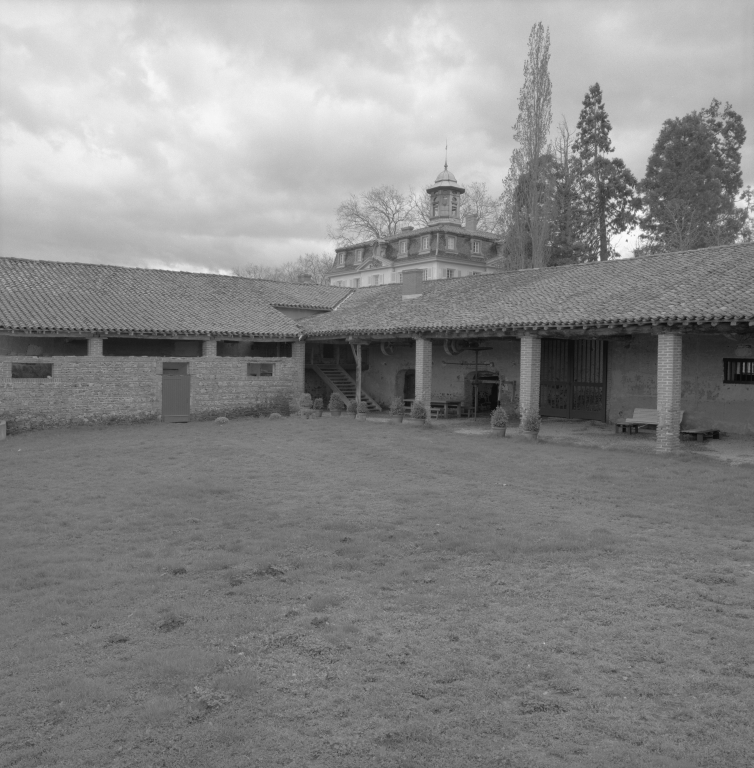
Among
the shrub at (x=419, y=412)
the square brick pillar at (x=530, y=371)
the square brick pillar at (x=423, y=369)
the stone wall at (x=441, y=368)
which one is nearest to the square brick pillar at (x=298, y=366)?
the stone wall at (x=441, y=368)

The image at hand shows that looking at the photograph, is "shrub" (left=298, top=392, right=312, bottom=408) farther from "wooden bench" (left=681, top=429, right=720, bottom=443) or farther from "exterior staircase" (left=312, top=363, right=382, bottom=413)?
"wooden bench" (left=681, top=429, right=720, bottom=443)

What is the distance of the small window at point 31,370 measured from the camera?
20500mm

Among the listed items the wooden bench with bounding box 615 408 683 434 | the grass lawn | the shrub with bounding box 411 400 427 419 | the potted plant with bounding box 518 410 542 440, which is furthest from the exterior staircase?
the grass lawn

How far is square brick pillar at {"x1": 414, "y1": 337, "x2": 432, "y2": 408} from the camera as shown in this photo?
22172 millimetres

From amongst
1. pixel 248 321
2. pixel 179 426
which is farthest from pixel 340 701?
pixel 248 321

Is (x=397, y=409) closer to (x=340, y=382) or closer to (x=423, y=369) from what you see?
(x=423, y=369)

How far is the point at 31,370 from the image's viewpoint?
20.8 m

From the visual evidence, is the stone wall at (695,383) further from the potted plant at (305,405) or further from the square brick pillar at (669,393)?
the potted plant at (305,405)

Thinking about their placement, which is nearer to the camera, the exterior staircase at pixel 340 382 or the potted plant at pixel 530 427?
the potted plant at pixel 530 427

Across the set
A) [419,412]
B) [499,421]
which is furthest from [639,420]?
[419,412]

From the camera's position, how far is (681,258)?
66.7 feet

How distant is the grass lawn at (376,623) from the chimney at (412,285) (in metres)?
14.9

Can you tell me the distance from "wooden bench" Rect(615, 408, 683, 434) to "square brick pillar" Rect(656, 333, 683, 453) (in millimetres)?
2156

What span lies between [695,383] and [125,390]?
16.1m
